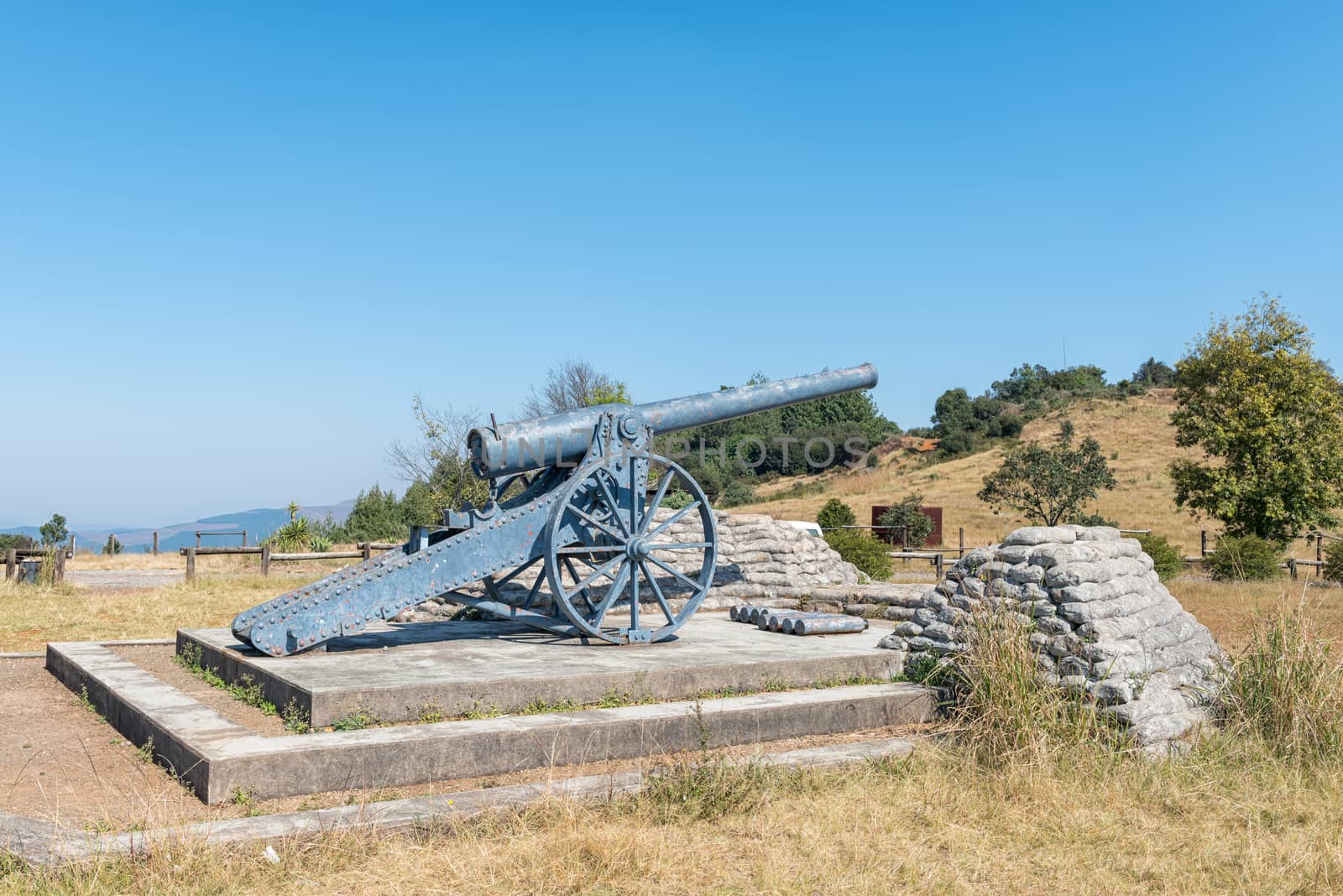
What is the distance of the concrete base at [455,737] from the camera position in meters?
5.32

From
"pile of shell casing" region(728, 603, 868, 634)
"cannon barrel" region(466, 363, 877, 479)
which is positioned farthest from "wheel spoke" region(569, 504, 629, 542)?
"pile of shell casing" region(728, 603, 868, 634)

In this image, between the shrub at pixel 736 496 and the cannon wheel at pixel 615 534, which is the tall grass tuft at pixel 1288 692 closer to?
the cannon wheel at pixel 615 534

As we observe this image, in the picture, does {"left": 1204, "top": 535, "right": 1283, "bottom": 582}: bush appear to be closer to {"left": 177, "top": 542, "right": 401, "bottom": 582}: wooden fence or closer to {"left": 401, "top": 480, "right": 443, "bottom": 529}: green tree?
{"left": 177, "top": 542, "right": 401, "bottom": 582}: wooden fence

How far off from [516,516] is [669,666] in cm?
178

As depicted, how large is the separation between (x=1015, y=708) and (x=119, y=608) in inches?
479

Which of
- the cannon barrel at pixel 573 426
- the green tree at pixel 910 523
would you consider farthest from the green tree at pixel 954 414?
the cannon barrel at pixel 573 426

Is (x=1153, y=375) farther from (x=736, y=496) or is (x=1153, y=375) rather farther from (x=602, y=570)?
(x=602, y=570)

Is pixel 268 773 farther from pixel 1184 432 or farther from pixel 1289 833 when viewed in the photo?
pixel 1184 432

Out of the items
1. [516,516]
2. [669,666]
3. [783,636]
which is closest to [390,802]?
[669,666]

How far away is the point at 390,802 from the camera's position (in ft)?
16.1

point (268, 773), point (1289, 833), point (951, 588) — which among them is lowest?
point (1289, 833)

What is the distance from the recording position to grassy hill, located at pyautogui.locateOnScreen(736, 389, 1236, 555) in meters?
37.5

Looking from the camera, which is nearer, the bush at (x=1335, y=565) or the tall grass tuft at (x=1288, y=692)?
the tall grass tuft at (x=1288, y=692)

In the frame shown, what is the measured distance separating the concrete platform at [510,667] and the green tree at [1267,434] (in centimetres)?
→ 1937
